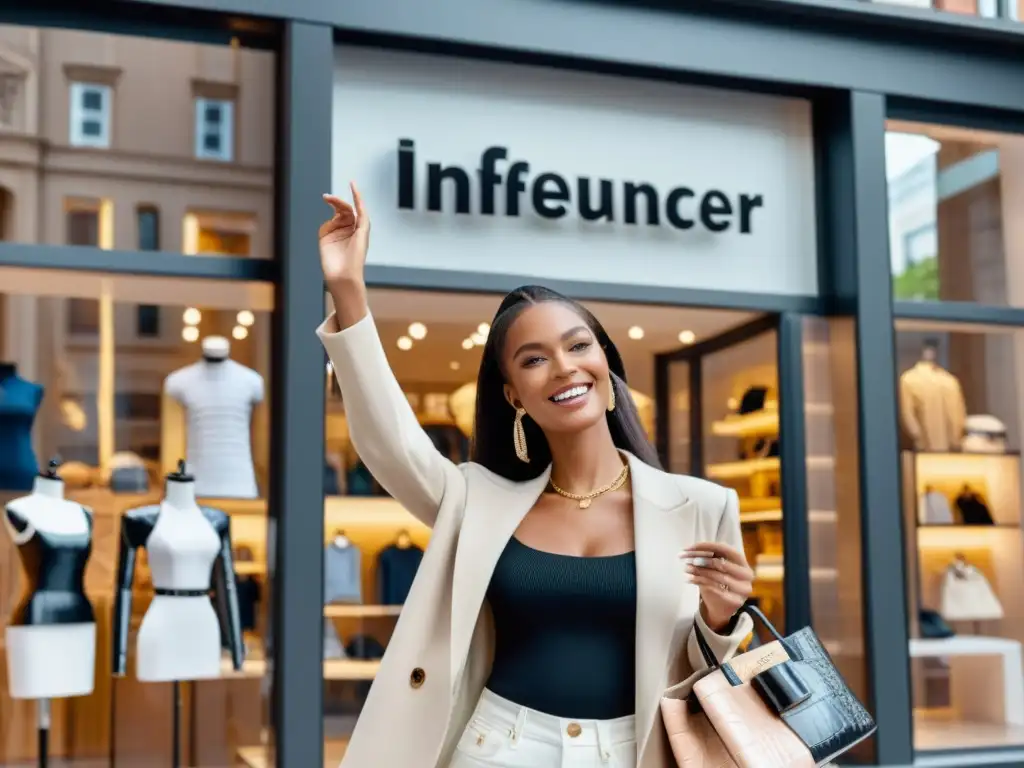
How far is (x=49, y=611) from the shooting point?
4559 mm

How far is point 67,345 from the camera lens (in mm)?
5750

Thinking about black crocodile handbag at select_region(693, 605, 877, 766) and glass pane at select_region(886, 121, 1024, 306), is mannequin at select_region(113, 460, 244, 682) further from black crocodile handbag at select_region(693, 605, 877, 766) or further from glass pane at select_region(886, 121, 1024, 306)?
glass pane at select_region(886, 121, 1024, 306)

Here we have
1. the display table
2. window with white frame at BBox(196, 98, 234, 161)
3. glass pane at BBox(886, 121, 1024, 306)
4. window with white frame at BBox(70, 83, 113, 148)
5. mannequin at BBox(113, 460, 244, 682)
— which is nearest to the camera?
mannequin at BBox(113, 460, 244, 682)

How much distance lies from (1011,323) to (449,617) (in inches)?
212

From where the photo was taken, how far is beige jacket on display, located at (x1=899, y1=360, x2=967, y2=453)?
20.8 feet

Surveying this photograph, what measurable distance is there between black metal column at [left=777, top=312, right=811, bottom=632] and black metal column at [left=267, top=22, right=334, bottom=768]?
2.42 m

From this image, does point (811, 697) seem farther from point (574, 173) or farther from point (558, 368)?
point (574, 173)

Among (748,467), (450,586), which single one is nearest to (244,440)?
(748,467)

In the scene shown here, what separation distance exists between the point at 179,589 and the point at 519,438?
293 centimetres

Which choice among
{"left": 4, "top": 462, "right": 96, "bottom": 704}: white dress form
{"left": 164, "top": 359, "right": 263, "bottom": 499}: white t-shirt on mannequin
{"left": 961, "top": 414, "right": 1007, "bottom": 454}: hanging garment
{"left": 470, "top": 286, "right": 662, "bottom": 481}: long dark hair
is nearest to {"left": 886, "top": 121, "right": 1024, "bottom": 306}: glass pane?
{"left": 961, "top": 414, "right": 1007, "bottom": 454}: hanging garment

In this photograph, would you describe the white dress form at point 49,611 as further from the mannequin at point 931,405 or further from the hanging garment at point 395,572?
the mannequin at point 931,405

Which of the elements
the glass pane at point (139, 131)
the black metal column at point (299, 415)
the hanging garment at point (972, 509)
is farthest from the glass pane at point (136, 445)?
the hanging garment at point (972, 509)

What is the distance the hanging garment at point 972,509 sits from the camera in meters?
6.52

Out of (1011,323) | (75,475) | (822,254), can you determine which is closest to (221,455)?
(75,475)
